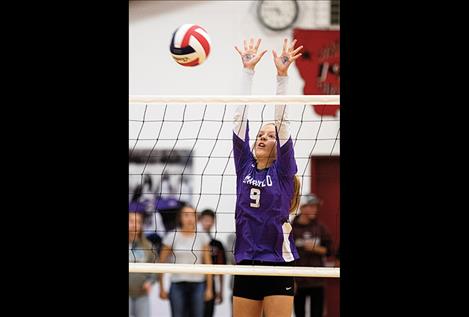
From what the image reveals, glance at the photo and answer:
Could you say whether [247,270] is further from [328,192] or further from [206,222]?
[328,192]

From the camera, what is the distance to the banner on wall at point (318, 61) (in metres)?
7.68

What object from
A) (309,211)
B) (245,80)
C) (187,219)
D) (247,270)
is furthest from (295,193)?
Answer: (309,211)

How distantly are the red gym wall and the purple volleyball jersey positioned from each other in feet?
14.9

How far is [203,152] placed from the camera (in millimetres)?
7625

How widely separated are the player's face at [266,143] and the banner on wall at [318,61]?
4.50m

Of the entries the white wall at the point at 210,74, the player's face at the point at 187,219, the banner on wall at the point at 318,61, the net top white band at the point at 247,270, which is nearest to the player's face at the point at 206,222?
the player's face at the point at 187,219

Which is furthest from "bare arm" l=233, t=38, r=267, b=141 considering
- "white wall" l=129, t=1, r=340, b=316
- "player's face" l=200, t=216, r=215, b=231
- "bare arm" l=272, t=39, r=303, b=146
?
"white wall" l=129, t=1, r=340, b=316

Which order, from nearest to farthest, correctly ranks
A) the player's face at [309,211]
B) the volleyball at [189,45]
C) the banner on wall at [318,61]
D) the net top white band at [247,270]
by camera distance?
the net top white band at [247,270], the volleyball at [189,45], the player's face at [309,211], the banner on wall at [318,61]

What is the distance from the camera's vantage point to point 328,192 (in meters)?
8.06

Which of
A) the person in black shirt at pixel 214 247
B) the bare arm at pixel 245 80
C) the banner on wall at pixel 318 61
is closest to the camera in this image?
the bare arm at pixel 245 80

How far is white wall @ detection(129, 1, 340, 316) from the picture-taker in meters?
7.56

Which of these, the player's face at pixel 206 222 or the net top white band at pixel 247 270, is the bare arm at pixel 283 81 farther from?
the player's face at pixel 206 222
